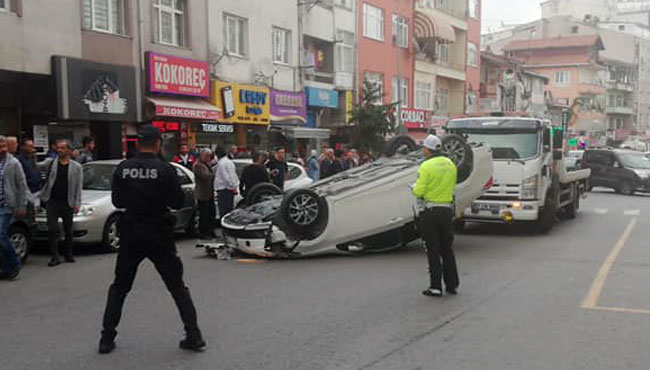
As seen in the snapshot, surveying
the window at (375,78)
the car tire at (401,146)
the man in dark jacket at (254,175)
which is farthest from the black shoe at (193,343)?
the window at (375,78)

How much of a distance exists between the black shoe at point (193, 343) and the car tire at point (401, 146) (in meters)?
8.50

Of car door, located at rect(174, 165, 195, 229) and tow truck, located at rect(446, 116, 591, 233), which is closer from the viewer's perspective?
car door, located at rect(174, 165, 195, 229)

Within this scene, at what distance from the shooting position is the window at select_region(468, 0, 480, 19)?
1836 inches

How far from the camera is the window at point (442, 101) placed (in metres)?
42.8

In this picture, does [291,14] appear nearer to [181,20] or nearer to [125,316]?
[181,20]

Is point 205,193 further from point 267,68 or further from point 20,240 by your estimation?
point 267,68

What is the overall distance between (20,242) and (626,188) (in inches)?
1002

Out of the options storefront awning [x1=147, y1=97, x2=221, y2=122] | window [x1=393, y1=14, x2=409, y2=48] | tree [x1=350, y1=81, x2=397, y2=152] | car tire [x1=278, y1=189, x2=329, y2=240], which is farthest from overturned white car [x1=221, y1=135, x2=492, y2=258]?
window [x1=393, y1=14, x2=409, y2=48]


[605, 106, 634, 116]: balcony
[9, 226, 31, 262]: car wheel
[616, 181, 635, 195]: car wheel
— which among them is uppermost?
[605, 106, 634, 116]: balcony

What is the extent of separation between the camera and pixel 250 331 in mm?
6375

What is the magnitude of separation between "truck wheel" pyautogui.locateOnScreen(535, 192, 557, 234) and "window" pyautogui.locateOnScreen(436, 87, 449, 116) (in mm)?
28227

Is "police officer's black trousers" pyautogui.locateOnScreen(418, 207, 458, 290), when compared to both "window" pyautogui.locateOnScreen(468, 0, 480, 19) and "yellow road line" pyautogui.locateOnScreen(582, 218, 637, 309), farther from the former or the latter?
"window" pyautogui.locateOnScreen(468, 0, 480, 19)

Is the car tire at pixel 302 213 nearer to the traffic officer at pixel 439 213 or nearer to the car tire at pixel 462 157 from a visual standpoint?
the car tire at pixel 462 157

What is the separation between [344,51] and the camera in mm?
32188
